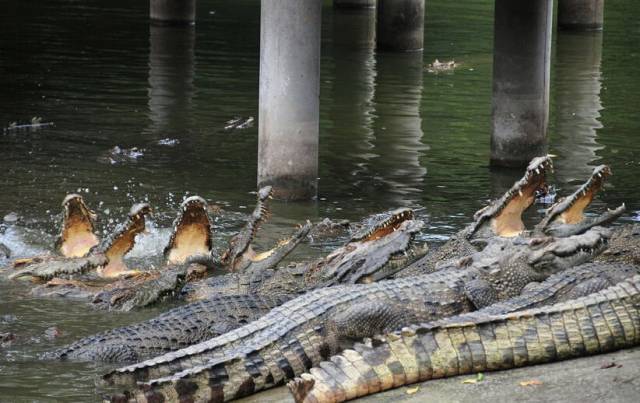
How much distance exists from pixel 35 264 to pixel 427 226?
4124mm

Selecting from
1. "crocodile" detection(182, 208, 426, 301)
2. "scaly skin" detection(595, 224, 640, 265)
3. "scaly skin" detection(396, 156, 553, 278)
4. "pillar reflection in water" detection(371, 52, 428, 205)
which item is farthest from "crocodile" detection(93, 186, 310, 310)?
"pillar reflection in water" detection(371, 52, 428, 205)

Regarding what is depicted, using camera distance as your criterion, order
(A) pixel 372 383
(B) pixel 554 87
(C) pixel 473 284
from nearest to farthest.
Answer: (A) pixel 372 383
(C) pixel 473 284
(B) pixel 554 87

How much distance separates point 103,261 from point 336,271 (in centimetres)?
210

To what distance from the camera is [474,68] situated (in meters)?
25.0

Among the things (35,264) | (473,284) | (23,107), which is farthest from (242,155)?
(473,284)

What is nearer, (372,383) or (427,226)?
(372,383)

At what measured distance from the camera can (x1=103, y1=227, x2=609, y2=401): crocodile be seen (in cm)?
654

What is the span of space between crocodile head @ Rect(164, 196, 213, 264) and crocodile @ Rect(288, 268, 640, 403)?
3878mm

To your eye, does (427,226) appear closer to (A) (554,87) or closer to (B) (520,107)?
(B) (520,107)

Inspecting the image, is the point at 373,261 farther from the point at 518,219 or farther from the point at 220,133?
the point at 220,133

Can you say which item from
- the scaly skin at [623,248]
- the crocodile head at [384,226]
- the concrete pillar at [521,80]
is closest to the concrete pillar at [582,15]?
the concrete pillar at [521,80]

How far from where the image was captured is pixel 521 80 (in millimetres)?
15219

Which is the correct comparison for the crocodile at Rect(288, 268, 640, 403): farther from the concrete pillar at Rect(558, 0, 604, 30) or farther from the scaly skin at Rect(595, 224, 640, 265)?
the concrete pillar at Rect(558, 0, 604, 30)

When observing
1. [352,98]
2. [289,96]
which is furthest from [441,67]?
[289,96]
